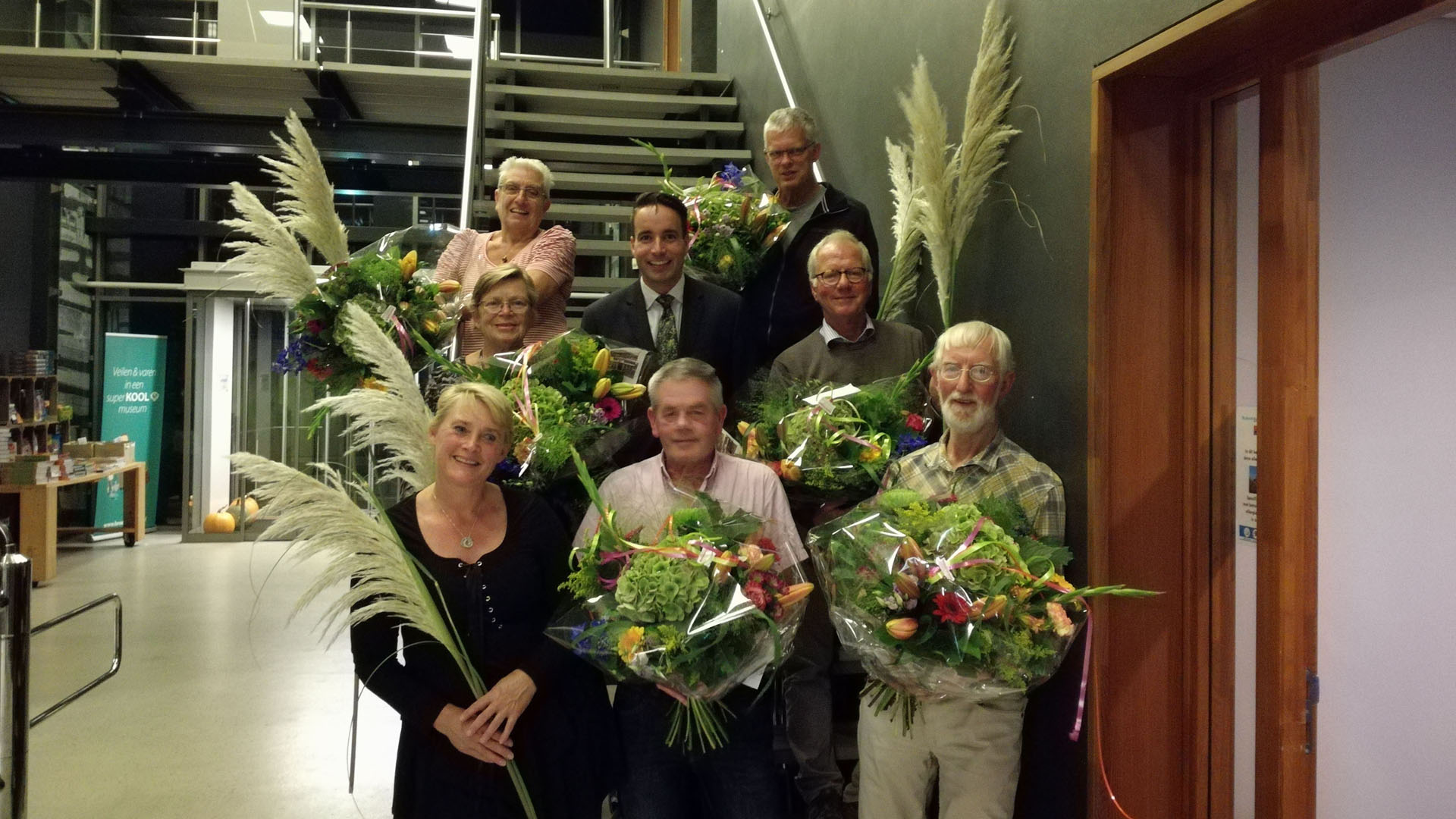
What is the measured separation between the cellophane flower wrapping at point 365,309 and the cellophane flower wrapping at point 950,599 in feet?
5.50

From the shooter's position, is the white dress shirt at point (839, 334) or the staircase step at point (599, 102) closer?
the white dress shirt at point (839, 334)

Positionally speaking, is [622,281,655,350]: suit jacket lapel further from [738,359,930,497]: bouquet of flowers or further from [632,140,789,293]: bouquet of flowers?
[738,359,930,497]: bouquet of flowers

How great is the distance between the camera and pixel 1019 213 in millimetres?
3201

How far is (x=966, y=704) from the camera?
2535mm

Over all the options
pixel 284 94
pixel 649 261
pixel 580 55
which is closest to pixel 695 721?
pixel 649 261

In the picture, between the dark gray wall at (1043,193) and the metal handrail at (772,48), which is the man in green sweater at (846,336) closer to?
the dark gray wall at (1043,193)

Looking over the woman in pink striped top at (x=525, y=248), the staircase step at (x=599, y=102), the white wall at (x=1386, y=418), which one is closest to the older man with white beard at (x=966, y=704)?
the white wall at (x=1386, y=418)

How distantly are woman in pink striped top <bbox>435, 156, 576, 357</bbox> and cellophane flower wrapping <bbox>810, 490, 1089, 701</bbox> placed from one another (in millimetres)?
1739

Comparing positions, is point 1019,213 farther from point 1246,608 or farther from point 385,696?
point 385,696

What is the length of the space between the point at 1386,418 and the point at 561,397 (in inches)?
74.8

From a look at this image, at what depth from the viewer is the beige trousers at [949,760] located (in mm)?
2525

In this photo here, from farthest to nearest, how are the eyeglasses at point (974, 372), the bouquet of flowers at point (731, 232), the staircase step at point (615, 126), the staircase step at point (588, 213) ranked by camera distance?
the staircase step at point (615, 126)
the staircase step at point (588, 213)
the bouquet of flowers at point (731, 232)
the eyeglasses at point (974, 372)

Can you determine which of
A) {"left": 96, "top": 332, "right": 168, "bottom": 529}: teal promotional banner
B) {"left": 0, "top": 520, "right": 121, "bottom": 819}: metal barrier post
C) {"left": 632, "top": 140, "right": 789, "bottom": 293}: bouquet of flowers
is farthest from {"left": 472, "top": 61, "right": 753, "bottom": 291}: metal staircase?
{"left": 96, "top": 332, "right": 168, "bottom": 529}: teal promotional banner

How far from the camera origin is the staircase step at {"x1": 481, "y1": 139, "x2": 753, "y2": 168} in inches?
251
